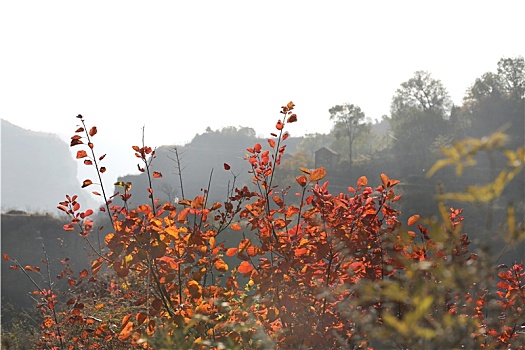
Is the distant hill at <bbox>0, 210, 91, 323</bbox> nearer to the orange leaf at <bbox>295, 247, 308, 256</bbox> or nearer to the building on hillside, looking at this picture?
the building on hillside

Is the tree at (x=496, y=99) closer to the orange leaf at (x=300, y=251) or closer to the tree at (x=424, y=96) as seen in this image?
the tree at (x=424, y=96)

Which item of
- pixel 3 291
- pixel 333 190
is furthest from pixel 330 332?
pixel 333 190

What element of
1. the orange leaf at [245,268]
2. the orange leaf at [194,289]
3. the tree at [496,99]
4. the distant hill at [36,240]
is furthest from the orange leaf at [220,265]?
the tree at [496,99]

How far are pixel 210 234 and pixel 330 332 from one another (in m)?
0.93

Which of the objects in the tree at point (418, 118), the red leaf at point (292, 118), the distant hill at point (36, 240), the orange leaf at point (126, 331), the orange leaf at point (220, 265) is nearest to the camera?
the orange leaf at point (126, 331)

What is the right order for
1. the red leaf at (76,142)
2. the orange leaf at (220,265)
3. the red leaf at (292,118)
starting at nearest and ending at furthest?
the orange leaf at (220,265)
the red leaf at (76,142)
the red leaf at (292,118)

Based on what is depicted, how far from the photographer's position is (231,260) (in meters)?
20.1

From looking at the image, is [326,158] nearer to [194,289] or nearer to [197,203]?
[197,203]

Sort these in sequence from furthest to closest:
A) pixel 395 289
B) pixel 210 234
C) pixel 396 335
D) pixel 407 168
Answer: pixel 407 168
pixel 210 234
pixel 396 335
pixel 395 289

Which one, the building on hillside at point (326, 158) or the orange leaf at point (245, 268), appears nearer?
the orange leaf at point (245, 268)

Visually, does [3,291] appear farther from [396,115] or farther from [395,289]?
[396,115]

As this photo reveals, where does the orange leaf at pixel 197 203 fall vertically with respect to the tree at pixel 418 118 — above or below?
below

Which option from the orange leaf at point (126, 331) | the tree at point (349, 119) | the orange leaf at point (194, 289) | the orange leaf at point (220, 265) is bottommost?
the orange leaf at point (126, 331)

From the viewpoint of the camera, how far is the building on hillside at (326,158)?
43.8 meters
